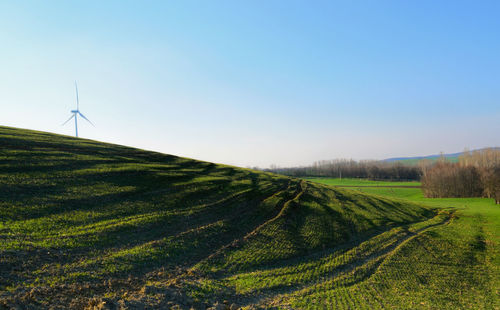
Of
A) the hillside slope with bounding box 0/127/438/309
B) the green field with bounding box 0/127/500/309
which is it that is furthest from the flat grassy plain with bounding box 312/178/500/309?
the hillside slope with bounding box 0/127/438/309

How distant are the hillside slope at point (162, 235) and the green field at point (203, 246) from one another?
0.11 metres

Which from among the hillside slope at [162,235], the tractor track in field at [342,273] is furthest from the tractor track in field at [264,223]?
the tractor track in field at [342,273]

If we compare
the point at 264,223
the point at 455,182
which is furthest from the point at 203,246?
the point at 455,182

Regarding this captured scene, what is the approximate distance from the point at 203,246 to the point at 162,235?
3.38 metres

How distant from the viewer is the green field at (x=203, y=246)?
14.0 m

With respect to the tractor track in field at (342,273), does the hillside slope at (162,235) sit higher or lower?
higher

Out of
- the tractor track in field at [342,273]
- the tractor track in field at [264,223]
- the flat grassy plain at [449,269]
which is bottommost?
the flat grassy plain at [449,269]

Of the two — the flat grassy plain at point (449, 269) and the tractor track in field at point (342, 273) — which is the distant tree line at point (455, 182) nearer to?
the flat grassy plain at point (449, 269)

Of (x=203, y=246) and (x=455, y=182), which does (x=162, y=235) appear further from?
(x=455, y=182)

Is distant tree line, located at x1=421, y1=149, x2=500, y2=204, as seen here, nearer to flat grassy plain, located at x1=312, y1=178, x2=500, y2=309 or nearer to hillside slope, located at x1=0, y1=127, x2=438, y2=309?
flat grassy plain, located at x1=312, y1=178, x2=500, y2=309

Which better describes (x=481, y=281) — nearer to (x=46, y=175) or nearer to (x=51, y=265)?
(x=51, y=265)

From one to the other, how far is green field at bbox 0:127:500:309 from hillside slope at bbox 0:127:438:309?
0.36 feet

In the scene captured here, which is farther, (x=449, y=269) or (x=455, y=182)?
(x=455, y=182)

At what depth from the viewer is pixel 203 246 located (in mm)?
20438
